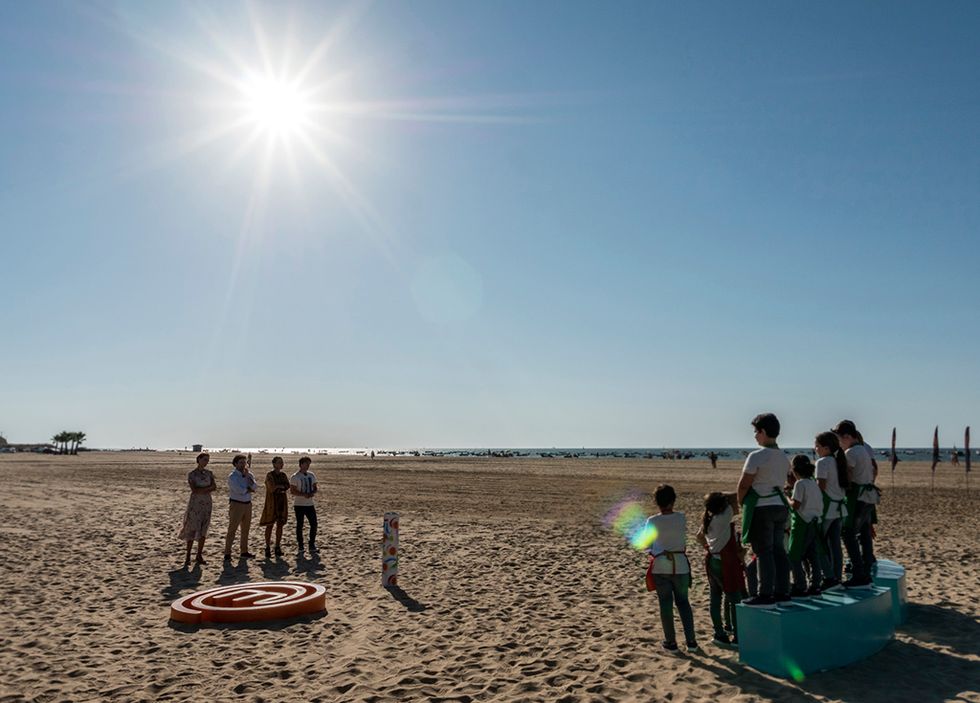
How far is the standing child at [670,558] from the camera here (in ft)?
22.7

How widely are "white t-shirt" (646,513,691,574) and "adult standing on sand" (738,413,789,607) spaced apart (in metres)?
0.64

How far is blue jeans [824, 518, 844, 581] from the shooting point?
7.73 meters

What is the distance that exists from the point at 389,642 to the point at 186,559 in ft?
20.3

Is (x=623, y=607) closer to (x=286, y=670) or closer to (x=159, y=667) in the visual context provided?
(x=286, y=670)

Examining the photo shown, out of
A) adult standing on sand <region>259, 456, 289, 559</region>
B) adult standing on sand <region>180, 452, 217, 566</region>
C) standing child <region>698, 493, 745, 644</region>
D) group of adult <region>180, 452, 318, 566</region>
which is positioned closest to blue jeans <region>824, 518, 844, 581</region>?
standing child <region>698, 493, 745, 644</region>

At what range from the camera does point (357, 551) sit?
46.1 ft

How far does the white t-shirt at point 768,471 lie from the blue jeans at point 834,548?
1784 mm

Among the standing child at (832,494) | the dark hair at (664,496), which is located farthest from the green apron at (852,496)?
the dark hair at (664,496)

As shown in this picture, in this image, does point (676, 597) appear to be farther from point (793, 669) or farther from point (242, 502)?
point (242, 502)

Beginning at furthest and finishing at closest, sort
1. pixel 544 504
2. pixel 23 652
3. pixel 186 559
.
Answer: pixel 544 504 < pixel 186 559 < pixel 23 652

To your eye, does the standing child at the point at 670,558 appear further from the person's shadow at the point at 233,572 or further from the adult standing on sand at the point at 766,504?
the person's shadow at the point at 233,572

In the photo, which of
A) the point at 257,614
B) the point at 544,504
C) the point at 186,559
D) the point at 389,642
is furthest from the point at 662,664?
the point at 544,504

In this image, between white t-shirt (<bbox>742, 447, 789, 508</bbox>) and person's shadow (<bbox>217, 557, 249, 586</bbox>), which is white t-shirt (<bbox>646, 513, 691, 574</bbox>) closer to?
white t-shirt (<bbox>742, 447, 789, 508</bbox>)

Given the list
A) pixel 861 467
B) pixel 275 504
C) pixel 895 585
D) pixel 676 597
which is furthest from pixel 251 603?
pixel 895 585
